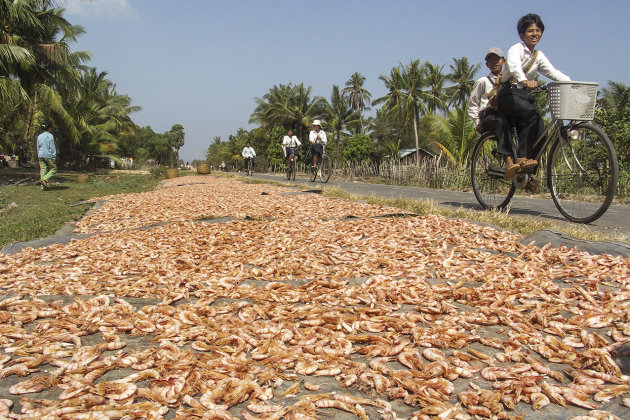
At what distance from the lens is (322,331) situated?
5.79 ft

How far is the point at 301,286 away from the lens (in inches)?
92.1

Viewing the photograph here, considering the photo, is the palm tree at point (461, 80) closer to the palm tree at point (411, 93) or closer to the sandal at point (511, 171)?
the palm tree at point (411, 93)

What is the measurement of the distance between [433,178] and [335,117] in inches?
1125

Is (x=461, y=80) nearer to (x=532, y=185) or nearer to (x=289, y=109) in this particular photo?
(x=289, y=109)

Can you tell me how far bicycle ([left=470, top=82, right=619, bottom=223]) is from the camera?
138 inches

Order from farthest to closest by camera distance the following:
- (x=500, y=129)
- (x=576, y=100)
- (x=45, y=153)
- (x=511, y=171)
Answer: (x=45, y=153) < (x=500, y=129) < (x=511, y=171) < (x=576, y=100)

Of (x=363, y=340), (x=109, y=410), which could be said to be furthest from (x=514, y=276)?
(x=109, y=410)

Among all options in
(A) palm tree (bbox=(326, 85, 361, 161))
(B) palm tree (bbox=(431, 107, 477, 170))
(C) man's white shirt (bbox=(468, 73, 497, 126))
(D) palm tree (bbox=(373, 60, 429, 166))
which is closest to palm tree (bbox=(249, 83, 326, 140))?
(A) palm tree (bbox=(326, 85, 361, 161))

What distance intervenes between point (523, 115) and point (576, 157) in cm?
60

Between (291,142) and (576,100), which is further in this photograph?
(291,142)

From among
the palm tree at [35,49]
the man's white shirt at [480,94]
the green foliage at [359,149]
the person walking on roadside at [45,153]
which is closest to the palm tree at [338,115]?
the green foliage at [359,149]

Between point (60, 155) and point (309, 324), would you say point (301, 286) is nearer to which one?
point (309, 324)

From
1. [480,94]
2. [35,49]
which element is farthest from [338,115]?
[480,94]

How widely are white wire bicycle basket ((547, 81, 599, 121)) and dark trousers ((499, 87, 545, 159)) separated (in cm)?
32
